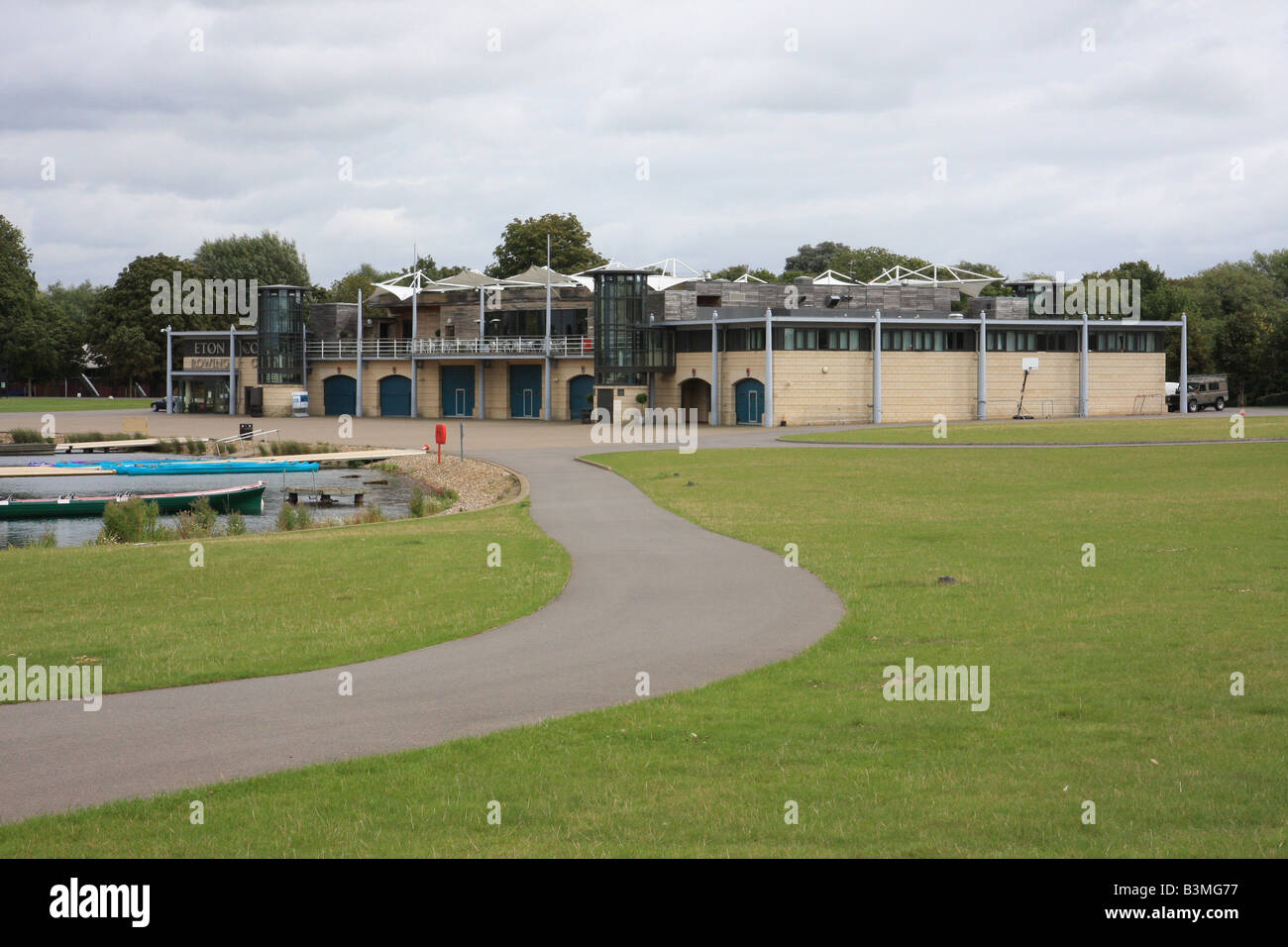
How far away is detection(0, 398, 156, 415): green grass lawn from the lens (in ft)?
309

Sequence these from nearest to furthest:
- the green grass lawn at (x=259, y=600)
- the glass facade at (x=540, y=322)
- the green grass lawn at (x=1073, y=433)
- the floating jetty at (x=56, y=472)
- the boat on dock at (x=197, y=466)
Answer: the green grass lawn at (x=259, y=600)
the floating jetty at (x=56, y=472)
the boat on dock at (x=197, y=466)
the green grass lawn at (x=1073, y=433)
the glass facade at (x=540, y=322)

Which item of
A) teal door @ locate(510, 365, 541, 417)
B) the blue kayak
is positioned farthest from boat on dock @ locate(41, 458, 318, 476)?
teal door @ locate(510, 365, 541, 417)

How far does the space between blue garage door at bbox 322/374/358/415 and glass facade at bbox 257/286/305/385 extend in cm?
231

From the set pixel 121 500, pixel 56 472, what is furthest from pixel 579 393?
pixel 121 500

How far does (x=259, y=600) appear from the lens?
643 inches

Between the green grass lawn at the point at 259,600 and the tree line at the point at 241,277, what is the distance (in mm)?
86834

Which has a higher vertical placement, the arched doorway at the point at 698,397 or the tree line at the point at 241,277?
the tree line at the point at 241,277

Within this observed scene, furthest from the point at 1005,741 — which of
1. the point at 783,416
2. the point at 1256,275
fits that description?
the point at 1256,275

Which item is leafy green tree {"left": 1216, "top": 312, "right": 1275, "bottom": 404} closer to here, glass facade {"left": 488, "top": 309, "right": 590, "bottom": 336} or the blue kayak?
glass facade {"left": 488, "top": 309, "right": 590, "bottom": 336}

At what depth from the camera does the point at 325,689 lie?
37.5 ft

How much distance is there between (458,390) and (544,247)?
95.1 feet

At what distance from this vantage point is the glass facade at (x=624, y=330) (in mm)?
75312

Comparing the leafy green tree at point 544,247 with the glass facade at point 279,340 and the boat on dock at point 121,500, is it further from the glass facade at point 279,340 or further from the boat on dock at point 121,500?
the boat on dock at point 121,500

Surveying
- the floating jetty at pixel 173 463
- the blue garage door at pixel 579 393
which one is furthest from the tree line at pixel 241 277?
the floating jetty at pixel 173 463
